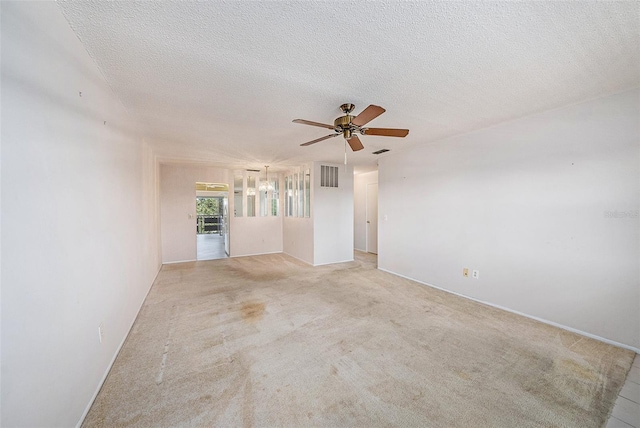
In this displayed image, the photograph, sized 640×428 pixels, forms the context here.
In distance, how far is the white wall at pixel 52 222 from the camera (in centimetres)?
98

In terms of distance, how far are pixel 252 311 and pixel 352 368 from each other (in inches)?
62.3

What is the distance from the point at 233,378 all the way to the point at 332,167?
4744mm

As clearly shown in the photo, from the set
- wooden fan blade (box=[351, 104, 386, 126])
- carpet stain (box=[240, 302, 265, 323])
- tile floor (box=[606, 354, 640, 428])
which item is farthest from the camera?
carpet stain (box=[240, 302, 265, 323])

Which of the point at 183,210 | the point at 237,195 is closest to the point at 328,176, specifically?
the point at 237,195

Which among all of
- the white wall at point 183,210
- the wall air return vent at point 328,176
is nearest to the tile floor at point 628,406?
the wall air return vent at point 328,176

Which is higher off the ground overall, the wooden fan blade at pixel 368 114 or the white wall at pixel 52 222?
the wooden fan blade at pixel 368 114

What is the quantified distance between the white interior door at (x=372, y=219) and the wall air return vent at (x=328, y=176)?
1.70 m

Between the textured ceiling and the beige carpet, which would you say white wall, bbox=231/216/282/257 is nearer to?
the beige carpet

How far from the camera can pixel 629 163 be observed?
2258 mm

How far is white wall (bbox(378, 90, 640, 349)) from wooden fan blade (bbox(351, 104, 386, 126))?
2.14 meters

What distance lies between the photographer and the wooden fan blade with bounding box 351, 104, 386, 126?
1997 millimetres

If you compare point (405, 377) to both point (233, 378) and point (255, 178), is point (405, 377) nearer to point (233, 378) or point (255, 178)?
point (233, 378)

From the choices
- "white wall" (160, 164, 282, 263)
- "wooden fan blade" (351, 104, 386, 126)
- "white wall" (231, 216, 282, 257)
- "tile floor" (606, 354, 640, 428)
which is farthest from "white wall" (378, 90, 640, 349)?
"white wall" (160, 164, 282, 263)

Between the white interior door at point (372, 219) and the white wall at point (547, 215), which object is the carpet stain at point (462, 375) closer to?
the white wall at point (547, 215)
